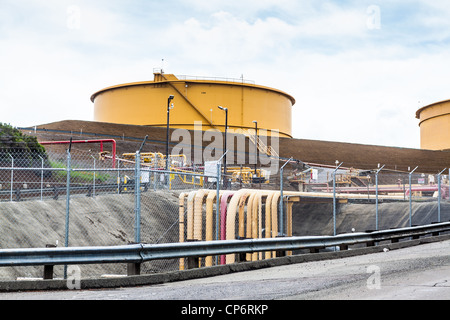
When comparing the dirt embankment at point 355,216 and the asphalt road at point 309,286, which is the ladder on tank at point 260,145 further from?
the asphalt road at point 309,286

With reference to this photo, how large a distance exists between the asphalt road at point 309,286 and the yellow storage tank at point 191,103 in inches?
2046

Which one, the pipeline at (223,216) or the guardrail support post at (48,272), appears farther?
the pipeline at (223,216)

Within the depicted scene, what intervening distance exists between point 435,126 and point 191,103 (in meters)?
32.8

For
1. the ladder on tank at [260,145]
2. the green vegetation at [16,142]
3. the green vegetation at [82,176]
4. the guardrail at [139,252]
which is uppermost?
the ladder on tank at [260,145]

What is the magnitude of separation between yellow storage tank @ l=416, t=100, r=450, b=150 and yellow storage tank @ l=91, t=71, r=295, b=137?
875 inches

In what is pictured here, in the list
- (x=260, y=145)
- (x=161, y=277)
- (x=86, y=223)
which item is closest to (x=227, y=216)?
(x=86, y=223)

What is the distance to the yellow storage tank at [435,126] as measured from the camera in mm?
73188

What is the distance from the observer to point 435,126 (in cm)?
7519

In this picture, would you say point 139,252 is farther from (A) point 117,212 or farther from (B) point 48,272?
(A) point 117,212

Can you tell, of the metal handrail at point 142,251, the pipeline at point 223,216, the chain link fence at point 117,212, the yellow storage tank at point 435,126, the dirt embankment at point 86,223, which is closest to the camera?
the metal handrail at point 142,251

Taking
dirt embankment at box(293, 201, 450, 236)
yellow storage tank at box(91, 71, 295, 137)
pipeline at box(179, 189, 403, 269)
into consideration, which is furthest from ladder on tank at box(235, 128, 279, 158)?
pipeline at box(179, 189, 403, 269)

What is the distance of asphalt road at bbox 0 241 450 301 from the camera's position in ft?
24.7

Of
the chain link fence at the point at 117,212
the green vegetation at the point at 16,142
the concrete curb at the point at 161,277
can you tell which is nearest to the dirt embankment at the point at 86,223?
the chain link fence at the point at 117,212

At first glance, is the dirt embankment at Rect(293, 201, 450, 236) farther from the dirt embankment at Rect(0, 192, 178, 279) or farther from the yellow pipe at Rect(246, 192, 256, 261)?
the yellow pipe at Rect(246, 192, 256, 261)
